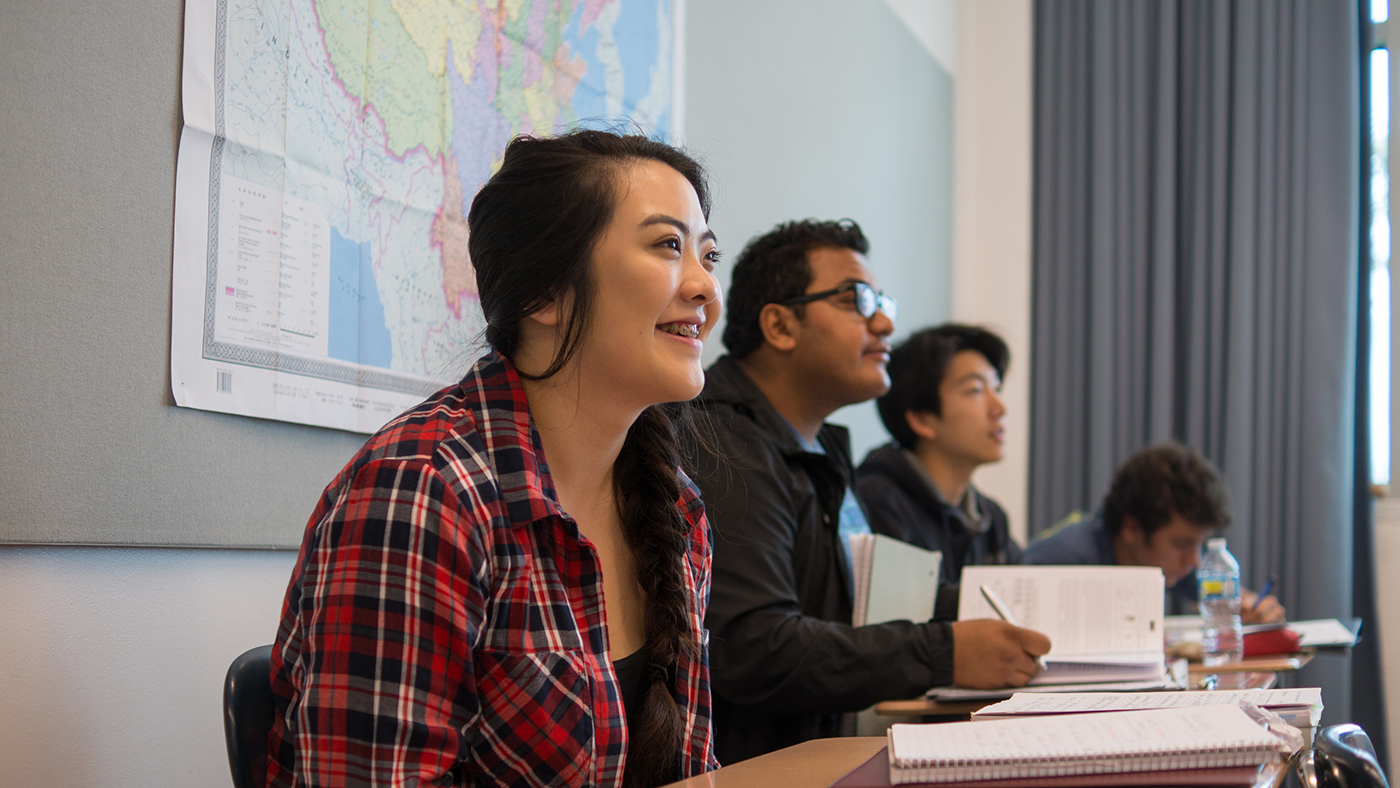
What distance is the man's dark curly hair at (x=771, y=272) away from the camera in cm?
205

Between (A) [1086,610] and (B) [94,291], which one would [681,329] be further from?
(A) [1086,610]

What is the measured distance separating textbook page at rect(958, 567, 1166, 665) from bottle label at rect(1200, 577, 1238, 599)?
23.3 inches

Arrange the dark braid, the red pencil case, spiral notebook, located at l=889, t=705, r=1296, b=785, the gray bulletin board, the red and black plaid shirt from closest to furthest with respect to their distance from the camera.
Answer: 1. spiral notebook, located at l=889, t=705, r=1296, b=785
2. the red and black plaid shirt
3. the gray bulletin board
4. the dark braid
5. the red pencil case

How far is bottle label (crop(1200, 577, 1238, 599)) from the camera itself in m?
2.35

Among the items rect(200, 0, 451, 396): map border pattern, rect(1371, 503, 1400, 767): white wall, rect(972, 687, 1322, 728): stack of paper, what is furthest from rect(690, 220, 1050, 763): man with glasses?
rect(1371, 503, 1400, 767): white wall

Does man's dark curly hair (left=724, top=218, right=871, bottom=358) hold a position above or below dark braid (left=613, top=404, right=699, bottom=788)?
above

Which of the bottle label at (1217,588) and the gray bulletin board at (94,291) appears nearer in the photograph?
the gray bulletin board at (94,291)

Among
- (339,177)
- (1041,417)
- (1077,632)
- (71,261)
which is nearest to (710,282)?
(339,177)

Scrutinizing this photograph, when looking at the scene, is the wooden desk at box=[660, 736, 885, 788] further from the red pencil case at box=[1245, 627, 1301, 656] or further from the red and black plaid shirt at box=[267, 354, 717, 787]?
the red pencil case at box=[1245, 627, 1301, 656]

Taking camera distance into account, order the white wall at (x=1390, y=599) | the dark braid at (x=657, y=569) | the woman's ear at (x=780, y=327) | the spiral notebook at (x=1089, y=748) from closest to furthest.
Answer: the spiral notebook at (x=1089, y=748)
the dark braid at (x=657, y=569)
the woman's ear at (x=780, y=327)
the white wall at (x=1390, y=599)

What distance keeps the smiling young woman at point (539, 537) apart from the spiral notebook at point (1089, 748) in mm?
339

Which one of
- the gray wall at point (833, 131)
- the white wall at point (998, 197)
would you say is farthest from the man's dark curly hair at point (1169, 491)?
the white wall at point (998, 197)

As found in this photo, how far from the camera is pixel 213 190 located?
125 cm

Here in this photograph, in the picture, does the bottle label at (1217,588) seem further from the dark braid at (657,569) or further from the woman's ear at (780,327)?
the dark braid at (657,569)
